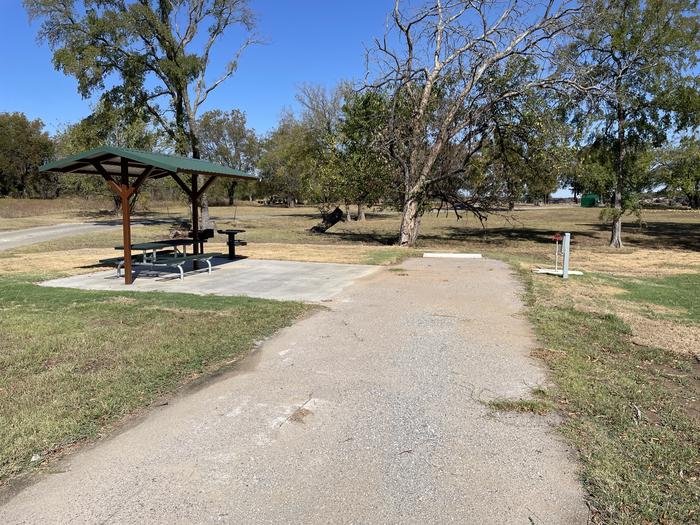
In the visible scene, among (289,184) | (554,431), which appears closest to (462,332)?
(554,431)

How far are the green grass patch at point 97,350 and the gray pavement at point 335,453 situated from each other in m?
0.33

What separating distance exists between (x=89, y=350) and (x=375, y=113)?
586 inches

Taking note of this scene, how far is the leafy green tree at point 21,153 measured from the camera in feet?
171

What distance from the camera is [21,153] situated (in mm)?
53188

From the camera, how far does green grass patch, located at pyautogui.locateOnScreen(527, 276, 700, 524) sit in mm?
2656

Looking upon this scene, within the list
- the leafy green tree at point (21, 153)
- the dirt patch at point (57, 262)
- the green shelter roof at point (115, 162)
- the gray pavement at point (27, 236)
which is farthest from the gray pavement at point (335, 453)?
the leafy green tree at point (21, 153)

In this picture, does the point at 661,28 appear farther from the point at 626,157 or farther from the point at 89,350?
the point at 89,350

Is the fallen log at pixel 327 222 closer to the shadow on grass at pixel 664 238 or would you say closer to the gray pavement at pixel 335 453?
the shadow on grass at pixel 664 238

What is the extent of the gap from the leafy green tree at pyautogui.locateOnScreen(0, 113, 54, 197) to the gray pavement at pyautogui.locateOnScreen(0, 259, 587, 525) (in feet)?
187

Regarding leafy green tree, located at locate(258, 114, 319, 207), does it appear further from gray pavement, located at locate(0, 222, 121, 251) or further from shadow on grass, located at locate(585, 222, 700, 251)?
shadow on grass, located at locate(585, 222, 700, 251)

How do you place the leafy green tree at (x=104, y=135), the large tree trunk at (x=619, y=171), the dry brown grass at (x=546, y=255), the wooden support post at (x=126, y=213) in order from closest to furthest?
the dry brown grass at (x=546, y=255), the wooden support post at (x=126, y=213), the large tree trunk at (x=619, y=171), the leafy green tree at (x=104, y=135)

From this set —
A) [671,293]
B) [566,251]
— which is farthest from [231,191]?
[671,293]

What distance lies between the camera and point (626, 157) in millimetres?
21344

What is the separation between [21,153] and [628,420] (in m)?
62.6
